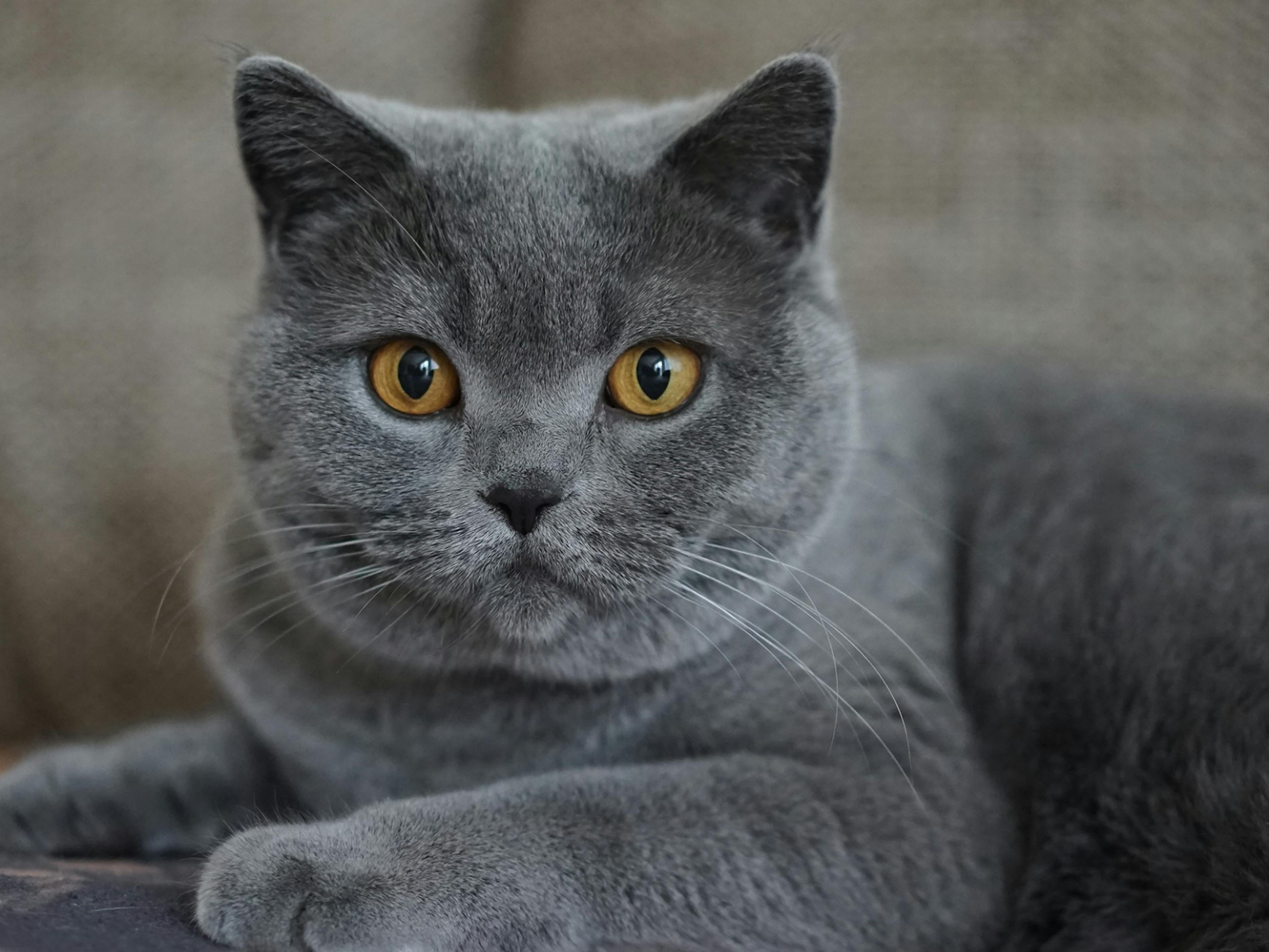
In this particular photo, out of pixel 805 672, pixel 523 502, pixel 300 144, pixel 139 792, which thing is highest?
pixel 300 144

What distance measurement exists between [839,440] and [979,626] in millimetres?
334

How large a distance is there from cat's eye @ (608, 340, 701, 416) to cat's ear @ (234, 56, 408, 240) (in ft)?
0.88

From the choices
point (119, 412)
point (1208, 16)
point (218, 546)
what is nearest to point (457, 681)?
point (218, 546)

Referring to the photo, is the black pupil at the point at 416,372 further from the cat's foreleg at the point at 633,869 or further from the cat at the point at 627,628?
the cat's foreleg at the point at 633,869

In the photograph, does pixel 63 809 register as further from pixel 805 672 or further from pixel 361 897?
pixel 805 672

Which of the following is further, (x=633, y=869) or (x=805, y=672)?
(x=805, y=672)

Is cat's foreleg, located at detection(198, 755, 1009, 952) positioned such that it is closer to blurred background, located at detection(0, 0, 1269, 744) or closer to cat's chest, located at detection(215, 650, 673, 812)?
cat's chest, located at detection(215, 650, 673, 812)

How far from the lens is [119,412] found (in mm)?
1677

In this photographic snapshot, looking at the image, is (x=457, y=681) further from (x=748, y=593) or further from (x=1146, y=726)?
(x=1146, y=726)

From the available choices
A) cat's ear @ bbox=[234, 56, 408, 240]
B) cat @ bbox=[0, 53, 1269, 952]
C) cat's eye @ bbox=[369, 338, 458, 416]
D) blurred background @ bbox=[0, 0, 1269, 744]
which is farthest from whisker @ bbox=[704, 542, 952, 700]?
blurred background @ bbox=[0, 0, 1269, 744]

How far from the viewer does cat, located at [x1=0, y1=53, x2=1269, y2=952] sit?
920 millimetres

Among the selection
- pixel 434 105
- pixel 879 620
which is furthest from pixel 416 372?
pixel 434 105

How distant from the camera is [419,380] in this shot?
3.18 ft

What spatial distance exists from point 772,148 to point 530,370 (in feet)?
1.03
